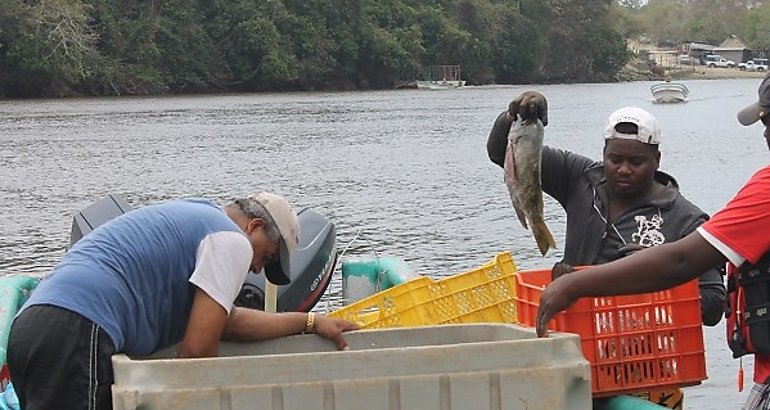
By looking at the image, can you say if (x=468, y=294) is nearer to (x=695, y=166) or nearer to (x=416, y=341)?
(x=416, y=341)

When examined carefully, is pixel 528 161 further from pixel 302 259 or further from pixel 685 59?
pixel 685 59

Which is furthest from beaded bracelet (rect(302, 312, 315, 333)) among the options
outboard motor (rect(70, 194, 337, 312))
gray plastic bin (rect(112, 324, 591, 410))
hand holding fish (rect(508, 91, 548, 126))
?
outboard motor (rect(70, 194, 337, 312))

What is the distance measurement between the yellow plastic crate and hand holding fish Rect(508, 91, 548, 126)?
111cm

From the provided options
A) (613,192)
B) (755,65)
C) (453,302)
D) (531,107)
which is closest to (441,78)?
(755,65)

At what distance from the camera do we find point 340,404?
3.62 meters

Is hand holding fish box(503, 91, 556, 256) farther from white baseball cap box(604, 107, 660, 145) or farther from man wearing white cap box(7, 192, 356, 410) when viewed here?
man wearing white cap box(7, 192, 356, 410)

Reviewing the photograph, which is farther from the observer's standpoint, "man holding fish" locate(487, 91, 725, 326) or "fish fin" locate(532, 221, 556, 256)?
"fish fin" locate(532, 221, 556, 256)

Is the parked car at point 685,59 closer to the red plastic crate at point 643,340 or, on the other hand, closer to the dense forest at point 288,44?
the dense forest at point 288,44

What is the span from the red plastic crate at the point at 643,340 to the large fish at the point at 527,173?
0.72 m

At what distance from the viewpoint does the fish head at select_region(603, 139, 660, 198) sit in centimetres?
488

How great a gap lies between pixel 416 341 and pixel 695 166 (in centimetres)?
2517

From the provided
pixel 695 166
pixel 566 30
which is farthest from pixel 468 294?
pixel 566 30

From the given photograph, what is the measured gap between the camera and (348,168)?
93.6 ft

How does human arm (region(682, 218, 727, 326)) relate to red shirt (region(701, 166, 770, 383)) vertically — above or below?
below
